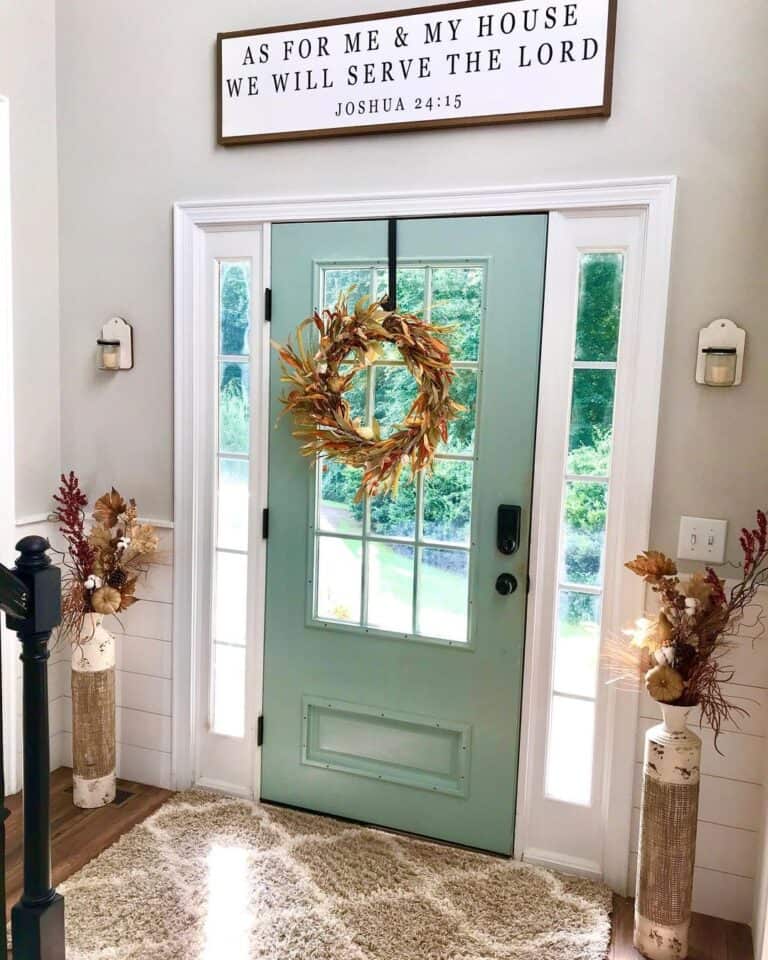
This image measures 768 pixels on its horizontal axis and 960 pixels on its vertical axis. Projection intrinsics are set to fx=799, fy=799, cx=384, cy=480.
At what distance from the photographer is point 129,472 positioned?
9.56 feet

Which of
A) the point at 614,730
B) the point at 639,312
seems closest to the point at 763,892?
the point at 614,730

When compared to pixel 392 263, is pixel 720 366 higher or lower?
lower

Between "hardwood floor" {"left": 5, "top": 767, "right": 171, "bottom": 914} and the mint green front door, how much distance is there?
45 centimetres

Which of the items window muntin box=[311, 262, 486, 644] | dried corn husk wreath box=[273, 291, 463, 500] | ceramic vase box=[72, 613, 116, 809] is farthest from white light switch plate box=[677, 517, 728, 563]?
ceramic vase box=[72, 613, 116, 809]

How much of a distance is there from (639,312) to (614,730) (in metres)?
1.23

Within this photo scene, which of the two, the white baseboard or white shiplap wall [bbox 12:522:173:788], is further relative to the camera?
white shiplap wall [bbox 12:522:173:788]

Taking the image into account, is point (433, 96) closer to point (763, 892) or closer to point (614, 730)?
point (614, 730)

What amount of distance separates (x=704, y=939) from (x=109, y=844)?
5.94ft

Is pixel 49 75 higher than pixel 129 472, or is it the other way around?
pixel 49 75

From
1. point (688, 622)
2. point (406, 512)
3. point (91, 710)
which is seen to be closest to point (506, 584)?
point (406, 512)

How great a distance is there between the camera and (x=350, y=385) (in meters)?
2.53

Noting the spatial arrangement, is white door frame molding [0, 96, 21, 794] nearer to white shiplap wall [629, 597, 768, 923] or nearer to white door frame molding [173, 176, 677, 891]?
white door frame molding [173, 176, 677, 891]

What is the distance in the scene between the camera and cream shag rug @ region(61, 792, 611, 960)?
6.97 ft

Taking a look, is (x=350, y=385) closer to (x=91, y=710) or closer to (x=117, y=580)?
(x=117, y=580)
